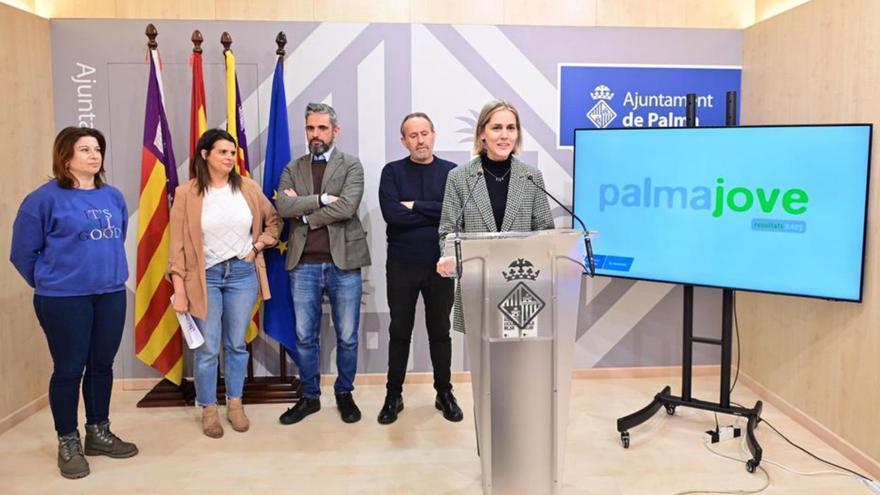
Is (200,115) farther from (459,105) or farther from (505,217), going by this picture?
(505,217)

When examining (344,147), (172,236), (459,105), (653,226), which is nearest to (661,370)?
(653,226)

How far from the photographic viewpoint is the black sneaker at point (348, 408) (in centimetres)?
391

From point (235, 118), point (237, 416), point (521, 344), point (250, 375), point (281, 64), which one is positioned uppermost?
point (281, 64)

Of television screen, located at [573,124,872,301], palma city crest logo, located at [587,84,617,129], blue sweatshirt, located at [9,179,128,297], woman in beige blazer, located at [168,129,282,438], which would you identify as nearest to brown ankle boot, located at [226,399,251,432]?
woman in beige blazer, located at [168,129,282,438]

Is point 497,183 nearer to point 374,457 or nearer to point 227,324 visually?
point 374,457

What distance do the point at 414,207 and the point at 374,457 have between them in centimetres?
129

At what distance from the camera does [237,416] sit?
381cm

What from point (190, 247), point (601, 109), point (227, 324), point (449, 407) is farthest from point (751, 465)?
point (190, 247)

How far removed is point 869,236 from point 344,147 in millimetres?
2966

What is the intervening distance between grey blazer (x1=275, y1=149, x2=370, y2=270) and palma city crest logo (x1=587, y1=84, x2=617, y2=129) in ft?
5.42

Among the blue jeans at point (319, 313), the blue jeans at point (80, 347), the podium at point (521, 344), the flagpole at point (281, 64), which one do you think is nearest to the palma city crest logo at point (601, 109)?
the blue jeans at point (319, 313)

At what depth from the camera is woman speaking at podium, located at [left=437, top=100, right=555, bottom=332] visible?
9.08 feet

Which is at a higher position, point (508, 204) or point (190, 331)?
point (508, 204)

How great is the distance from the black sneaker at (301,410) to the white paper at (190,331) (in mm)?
658
